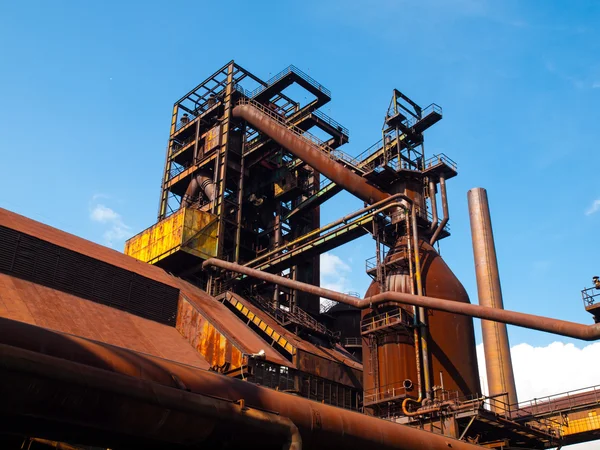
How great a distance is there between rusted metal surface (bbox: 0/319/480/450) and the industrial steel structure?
0.03 metres

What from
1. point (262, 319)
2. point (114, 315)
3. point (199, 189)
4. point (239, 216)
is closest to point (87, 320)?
point (114, 315)

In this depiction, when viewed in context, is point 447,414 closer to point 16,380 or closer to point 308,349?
point 308,349

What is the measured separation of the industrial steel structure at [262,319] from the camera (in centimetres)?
1027

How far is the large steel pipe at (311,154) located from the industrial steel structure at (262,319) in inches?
4.2

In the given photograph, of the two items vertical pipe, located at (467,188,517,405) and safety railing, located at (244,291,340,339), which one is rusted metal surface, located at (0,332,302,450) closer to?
safety railing, located at (244,291,340,339)

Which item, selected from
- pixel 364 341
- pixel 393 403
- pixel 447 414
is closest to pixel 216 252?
pixel 364 341

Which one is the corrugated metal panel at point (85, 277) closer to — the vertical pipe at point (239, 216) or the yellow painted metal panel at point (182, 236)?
the yellow painted metal panel at point (182, 236)

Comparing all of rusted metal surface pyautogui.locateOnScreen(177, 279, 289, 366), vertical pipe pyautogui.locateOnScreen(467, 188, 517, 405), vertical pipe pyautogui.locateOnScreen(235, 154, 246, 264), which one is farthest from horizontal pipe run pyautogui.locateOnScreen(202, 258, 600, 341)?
vertical pipe pyautogui.locateOnScreen(467, 188, 517, 405)

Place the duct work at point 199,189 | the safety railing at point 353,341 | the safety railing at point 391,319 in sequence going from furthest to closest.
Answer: the duct work at point 199,189, the safety railing at point 353,341, the safety railing at point 391,319

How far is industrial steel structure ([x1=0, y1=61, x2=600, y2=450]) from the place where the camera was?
1027 centimetres

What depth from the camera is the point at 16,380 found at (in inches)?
342

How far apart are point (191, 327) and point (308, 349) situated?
5938mm

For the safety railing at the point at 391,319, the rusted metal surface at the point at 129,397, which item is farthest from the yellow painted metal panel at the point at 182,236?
the rusted metal surface at the point at 129,397

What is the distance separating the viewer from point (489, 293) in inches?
1500
